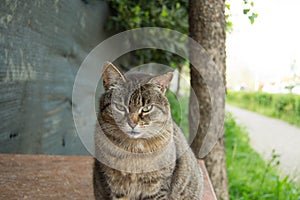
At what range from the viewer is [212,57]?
254 centimetres

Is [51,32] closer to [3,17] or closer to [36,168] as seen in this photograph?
[3,17]

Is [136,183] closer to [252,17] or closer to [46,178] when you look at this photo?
[46,178]

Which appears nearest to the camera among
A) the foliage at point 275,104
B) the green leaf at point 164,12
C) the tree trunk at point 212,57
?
the tree trunk at point 212,57

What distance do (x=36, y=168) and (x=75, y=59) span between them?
1512mm

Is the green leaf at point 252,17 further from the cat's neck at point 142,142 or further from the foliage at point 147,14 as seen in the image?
the foliage at point 147,14

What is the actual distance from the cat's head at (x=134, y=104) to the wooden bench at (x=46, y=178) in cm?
60

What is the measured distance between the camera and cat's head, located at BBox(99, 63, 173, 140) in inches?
51.4

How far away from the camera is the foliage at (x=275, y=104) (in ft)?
33.9

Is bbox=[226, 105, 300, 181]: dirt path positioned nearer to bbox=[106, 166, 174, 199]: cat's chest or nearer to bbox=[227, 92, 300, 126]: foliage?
bbox=[227, 92, 300, 126]: foliage

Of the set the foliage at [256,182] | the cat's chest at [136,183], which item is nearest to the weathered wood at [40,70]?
the cat's chest at [136,183]

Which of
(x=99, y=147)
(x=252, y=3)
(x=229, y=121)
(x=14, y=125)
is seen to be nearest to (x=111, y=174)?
(x=99, y=147)

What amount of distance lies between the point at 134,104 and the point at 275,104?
12.0m

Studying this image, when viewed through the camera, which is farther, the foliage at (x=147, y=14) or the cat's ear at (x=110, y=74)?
the foliage at (x=147, y=14)

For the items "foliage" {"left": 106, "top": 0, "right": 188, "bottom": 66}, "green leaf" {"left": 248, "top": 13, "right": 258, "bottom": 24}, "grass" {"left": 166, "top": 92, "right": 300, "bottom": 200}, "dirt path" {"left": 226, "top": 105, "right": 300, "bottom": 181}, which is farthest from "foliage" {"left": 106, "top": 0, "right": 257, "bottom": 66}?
"dirt path" {"left": 226, "top": 105, "right": 300, "bottom": 181}
